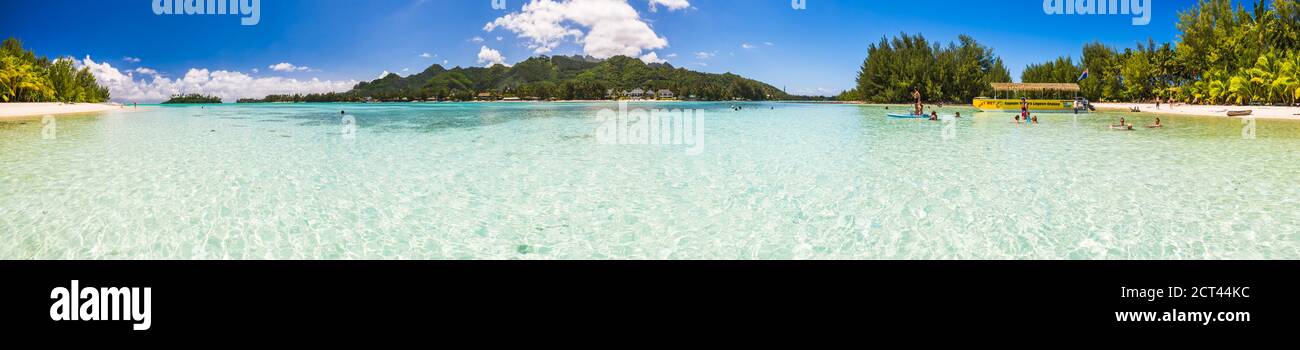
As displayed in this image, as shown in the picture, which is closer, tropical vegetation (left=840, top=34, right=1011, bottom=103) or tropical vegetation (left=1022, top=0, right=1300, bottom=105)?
tropical vegetation (left=1022, top=0, right=1300, bottom=105)

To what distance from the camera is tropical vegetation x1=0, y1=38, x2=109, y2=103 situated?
4528 centimetres

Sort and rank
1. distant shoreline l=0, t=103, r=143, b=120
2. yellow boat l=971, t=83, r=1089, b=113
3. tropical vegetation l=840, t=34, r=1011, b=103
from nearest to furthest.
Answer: distant shoreline l=0, t=103, r=143, b=120, yellow boat l=971, t=83, r=1089, b=113, tropical vegetation l=840, t=34, r=1011, b=103

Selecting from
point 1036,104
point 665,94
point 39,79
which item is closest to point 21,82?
point 39,79

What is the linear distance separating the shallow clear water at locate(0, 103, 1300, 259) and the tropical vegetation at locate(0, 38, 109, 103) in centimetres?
4636

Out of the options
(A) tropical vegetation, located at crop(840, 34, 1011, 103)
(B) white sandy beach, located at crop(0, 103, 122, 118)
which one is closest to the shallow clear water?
(B) white sandy beach, located at crop(0, 103, 122, 118)

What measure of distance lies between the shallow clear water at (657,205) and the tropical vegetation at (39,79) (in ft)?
152

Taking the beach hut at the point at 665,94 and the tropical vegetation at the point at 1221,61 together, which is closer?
the tropical vegetation at the point at 1221,61

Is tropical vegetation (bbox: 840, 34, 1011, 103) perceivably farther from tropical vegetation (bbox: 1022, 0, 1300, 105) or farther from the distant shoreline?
the distant shoreline

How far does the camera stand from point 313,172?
438 inches

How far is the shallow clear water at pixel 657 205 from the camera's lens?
590 centimetres

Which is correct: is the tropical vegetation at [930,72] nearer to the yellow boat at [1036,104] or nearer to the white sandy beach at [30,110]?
the yellow boat at [1036,104]

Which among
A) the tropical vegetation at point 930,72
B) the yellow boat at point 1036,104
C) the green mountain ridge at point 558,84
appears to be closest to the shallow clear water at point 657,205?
the yellow boat at point 1036,104
